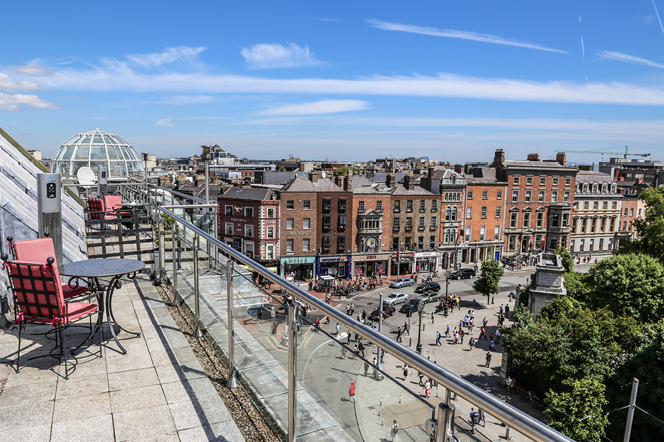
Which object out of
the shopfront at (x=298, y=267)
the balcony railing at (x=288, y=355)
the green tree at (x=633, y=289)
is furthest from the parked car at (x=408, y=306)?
the balcony railing at (x=288, y=355)

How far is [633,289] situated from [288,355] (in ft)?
106

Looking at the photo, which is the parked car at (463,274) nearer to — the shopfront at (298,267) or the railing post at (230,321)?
the shopfront at (298,267)

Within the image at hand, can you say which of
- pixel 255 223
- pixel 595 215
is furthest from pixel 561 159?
pixel 255 223

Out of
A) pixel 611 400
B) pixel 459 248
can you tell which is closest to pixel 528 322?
pixel 611 400

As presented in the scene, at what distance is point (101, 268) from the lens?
17.3ft

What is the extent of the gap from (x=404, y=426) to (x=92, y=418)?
3.09m

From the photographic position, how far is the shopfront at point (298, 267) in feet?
160

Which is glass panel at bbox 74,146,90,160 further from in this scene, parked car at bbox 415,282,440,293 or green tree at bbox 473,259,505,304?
green tree at bbox 473,259,505,304

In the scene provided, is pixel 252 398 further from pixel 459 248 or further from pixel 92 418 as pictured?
pixel 459 248

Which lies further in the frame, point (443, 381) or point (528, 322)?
point (528, 322)

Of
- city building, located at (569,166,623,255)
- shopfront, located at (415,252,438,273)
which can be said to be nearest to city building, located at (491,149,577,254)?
city building, located at (569,166,623,255)

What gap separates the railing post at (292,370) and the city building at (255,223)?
143ft

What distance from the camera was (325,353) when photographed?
9.21ft

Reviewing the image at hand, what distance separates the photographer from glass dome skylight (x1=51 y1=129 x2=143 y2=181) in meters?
37.2
